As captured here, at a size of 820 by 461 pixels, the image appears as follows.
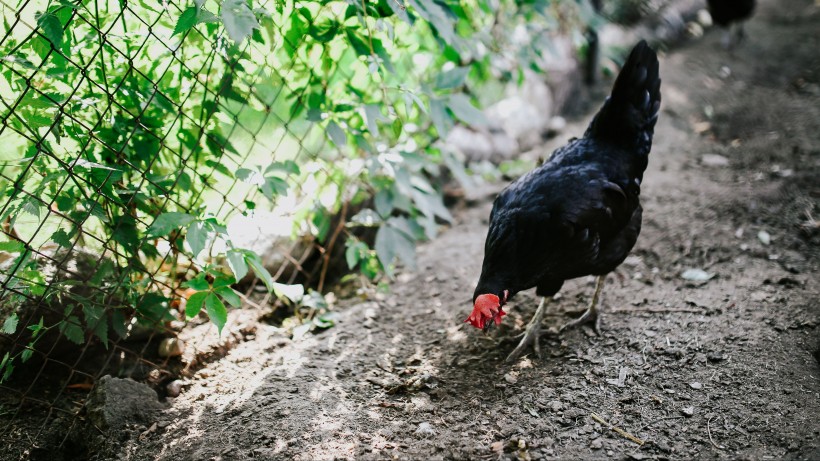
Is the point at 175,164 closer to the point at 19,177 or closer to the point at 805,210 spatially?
the point at 19,177

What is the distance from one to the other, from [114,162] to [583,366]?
220 centimetres

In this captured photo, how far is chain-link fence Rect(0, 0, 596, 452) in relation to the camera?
1919 millimetres

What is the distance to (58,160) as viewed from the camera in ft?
6.16

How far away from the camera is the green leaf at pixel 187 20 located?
1.72 meters

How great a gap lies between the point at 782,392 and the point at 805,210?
1.82 m

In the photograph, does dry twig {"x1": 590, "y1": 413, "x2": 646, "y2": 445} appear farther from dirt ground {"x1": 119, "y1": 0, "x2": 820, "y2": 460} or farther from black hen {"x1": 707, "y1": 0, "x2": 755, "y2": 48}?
black hen {"x1": 707, "y1": 0, "x2": 755, "y2": 48}

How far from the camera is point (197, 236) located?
6.59 feet

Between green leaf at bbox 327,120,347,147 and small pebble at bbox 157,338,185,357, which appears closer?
green leaf at bbox 327,120,347,147

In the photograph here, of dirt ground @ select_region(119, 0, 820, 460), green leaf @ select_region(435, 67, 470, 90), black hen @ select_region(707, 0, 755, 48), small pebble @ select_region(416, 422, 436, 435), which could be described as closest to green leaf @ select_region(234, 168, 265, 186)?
dirt ground @ select_region(119, 0, 820, 460)

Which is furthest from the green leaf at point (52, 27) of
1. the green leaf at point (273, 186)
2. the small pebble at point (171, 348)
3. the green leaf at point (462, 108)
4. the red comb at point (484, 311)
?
the red comb at point (484, 311)

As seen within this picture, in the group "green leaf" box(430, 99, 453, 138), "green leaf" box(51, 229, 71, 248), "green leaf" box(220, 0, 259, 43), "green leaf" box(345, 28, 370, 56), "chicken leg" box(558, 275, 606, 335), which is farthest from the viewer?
"chicken leg" box(558, 275, 606, 335)

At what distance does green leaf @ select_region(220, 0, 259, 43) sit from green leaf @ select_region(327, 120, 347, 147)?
78 centimetres

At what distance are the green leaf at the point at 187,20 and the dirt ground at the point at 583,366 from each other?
1.50 metres

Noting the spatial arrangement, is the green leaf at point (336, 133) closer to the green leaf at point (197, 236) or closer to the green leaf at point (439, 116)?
the green leaf at point (439, 116)
